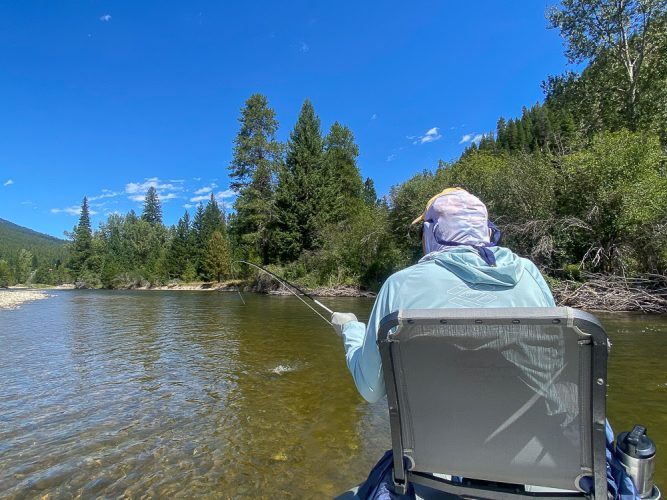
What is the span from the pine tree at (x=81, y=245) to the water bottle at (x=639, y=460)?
97.1 metres

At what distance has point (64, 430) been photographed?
5.08 meters

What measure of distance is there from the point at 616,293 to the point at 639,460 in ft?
55.7

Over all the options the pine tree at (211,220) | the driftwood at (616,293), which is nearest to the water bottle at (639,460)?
the driftwood at (616,293)

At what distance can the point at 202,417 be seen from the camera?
219 inches

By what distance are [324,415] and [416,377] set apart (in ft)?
14.4

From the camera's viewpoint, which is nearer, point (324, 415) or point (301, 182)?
point (324, 415)

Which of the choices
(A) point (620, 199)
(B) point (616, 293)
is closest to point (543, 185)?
(A) point (620, 199)

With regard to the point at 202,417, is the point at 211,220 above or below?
above

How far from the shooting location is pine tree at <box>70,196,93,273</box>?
86.3 m

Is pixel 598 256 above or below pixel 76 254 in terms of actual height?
below

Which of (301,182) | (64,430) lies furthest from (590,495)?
(301,182)

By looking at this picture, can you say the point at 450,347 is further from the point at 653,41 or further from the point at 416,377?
the point at 653,41

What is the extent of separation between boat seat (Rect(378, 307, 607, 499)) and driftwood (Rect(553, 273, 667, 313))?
16.4 m

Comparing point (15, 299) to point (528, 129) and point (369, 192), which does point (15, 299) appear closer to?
point (369, 192)
